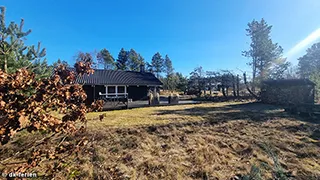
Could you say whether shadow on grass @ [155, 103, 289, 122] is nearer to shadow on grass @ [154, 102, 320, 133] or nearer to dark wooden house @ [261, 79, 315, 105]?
shadow on grass @ [154, 102, 320, 133]

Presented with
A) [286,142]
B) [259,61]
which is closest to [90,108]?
[286,142]

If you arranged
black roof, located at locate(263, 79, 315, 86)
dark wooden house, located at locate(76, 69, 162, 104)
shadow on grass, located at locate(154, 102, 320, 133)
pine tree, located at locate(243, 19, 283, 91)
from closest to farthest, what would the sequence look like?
1. shadow on grass, located at locate(154, 102, 320, 133)
2. black roof, located at locate(263, 79, 315, 86)
3. dark wooden house, located at locate(76, 69, 162, 104)
4. pine tree, located at locate(243, 19, 283, 91)

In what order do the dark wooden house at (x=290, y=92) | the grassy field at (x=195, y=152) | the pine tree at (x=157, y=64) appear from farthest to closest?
the pine tree at (x=157, y=64)
the dark wooden house at (x=290, y=92)
the grassy field at (x=195, y=152)

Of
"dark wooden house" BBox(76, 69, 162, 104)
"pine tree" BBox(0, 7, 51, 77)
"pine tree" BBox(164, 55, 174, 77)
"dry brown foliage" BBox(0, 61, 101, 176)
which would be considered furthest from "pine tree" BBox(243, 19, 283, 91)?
"dry brown foliage" BBox(0, 61, 101, 176)

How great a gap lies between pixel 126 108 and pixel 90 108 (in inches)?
370

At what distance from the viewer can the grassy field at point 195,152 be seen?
11.2 feet

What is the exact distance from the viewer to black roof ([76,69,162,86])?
14959 millimetres

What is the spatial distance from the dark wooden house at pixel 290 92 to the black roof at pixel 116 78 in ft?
37.1

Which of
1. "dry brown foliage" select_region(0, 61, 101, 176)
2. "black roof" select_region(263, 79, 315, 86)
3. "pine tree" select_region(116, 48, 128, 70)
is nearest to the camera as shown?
"dry brown foliage" select_region(0, 61, 101, 176)

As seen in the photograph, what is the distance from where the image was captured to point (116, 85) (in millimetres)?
15812

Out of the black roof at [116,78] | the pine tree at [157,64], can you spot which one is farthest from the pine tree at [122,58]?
the black roof at [116,78]

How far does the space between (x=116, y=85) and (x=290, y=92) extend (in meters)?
16.0

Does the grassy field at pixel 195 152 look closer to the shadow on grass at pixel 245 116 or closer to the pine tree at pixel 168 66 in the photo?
the shadow on grass at pixel 245 116

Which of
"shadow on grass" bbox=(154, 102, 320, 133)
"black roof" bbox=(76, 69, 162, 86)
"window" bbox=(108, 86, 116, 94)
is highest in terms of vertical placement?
"black roof" bbox=(76, 69, 162, 86)
